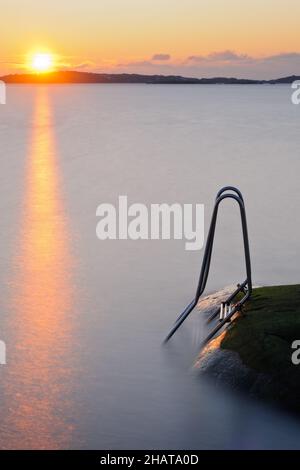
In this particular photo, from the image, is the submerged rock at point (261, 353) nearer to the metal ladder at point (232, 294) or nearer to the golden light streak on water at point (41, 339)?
the metal ladder at point (232, 294)

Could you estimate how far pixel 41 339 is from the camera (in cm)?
1430

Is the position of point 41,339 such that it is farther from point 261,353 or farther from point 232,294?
point 261,353

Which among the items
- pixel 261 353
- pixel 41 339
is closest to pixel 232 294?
pixel 261 353

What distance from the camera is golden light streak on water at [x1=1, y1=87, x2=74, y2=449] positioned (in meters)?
10.8

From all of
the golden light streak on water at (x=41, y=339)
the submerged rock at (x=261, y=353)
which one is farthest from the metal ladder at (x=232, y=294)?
the golden light streak on water at (x=41, y=339)

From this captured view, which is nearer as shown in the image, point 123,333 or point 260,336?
point 260,336

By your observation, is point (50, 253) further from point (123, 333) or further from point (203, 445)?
point (203, 445)

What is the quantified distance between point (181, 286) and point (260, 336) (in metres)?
6.63

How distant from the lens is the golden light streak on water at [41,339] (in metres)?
10.8

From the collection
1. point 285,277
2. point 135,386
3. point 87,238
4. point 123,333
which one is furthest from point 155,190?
point 135,386

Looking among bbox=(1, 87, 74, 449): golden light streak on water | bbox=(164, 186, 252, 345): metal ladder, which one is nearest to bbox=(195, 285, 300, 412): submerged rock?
bbox=(164, 186, 252, 345): metal ladder

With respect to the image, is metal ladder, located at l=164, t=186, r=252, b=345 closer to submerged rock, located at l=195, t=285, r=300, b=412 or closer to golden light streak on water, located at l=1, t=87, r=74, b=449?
submerged rock, located at l=195, t=285, r=300, b=412

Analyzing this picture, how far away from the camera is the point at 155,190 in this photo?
34.7 meters

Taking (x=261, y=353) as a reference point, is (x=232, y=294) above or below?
above
